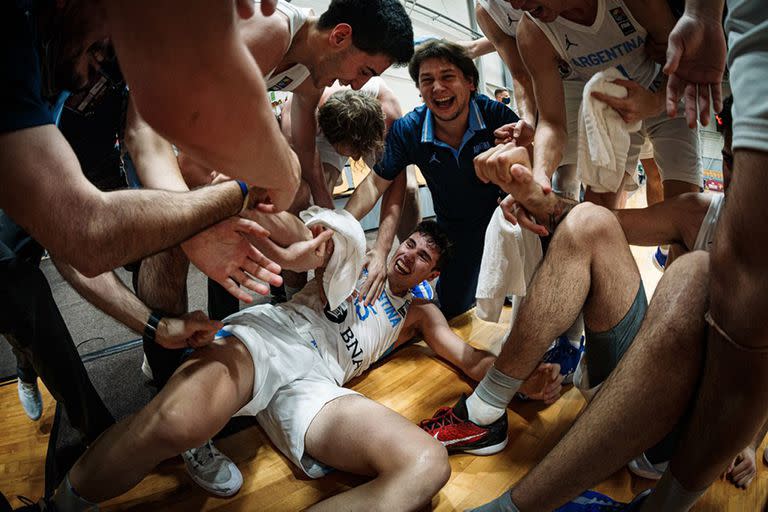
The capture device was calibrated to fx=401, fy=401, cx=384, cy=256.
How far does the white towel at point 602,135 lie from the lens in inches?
54.4

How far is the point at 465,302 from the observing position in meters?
2.54

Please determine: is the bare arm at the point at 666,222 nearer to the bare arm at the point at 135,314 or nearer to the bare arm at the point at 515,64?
the bare arm at the point at 515,64

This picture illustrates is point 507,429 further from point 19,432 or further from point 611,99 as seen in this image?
point 19,432

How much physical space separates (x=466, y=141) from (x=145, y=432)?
1.87 m

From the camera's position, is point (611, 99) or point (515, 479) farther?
point (611, 99)

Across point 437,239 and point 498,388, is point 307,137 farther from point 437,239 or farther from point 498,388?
point 498,388

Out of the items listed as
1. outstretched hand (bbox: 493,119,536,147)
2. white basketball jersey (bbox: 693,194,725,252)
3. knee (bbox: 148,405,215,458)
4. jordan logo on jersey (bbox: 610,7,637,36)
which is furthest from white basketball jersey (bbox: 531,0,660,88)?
knee (bbox: 148,405,215,458)

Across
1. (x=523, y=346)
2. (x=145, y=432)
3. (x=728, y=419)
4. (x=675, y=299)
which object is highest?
(x=675, y=299)

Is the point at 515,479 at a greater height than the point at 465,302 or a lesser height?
greater

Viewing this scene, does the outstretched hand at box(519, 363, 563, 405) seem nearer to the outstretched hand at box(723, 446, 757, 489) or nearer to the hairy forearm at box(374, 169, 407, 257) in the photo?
the outstretched hand at box(723, 446, 757, 489)

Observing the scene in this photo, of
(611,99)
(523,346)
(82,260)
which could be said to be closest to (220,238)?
(82,260)

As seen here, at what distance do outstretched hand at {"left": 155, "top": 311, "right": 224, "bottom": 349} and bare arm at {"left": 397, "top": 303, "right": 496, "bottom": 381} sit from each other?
982mm

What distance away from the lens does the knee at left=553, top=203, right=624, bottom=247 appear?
109 cm

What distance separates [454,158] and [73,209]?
1783 millimetres
